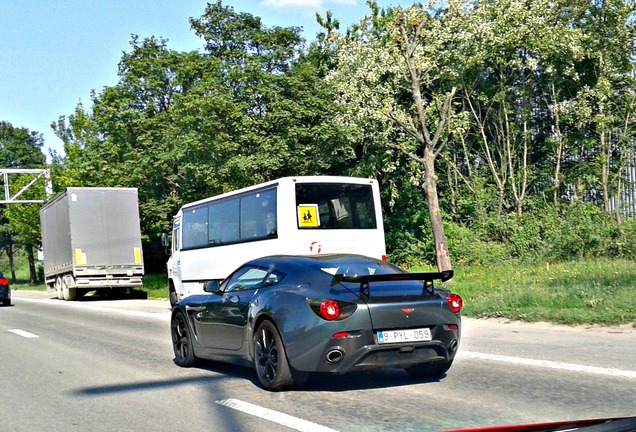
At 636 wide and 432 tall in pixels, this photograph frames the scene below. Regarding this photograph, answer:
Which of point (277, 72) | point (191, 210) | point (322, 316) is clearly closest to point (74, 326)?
point (191, 210)

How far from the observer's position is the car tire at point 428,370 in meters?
7.95

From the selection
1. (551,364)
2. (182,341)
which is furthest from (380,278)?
(182,341)

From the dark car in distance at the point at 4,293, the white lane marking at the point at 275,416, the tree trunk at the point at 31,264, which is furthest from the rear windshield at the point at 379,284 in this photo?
the tree trunk at the point at 31,264

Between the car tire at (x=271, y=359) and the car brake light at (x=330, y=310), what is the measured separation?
24.3 inches

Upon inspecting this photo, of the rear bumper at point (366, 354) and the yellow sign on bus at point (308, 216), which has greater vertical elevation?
the yellow sign on bus at point (308, 216)

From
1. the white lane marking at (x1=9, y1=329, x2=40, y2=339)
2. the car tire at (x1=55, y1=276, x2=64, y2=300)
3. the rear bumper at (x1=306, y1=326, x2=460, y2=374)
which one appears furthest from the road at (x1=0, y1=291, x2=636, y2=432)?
the car tire at (x1=55, y1=276, x2=64, y2=300)

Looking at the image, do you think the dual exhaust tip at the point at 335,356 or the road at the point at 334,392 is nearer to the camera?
the road at the point at 334,392

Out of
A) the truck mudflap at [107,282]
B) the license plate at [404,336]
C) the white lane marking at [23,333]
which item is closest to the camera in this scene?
the license plate at [404,336]

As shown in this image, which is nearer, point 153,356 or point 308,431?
point 308,431

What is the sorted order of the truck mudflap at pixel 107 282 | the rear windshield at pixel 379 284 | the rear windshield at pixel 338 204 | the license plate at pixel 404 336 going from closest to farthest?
the license plate at pixel 404 336, the rear windshield at pixel 379 284, the rear windshield at pixel 338 204, the truck mudflap at pixel 107 282

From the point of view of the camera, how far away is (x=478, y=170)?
3219cm

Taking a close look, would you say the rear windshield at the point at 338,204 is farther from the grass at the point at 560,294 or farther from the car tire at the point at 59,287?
the car tire at the point at 59,287

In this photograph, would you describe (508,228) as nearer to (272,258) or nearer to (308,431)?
(272,258)

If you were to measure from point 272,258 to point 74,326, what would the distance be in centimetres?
1038
